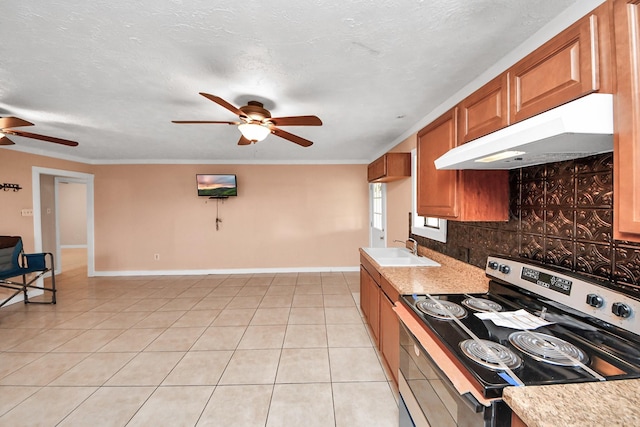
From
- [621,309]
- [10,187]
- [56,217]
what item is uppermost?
[10,187]

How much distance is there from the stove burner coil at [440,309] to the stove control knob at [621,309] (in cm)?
51

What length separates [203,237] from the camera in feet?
16.3

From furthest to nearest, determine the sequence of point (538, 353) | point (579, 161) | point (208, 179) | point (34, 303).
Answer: point (208, 179)
point (34, 303)
point (579, 161)
point (538, 353)

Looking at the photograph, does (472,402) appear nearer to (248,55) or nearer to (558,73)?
(558,73)

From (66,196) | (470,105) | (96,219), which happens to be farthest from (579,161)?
(66,196)

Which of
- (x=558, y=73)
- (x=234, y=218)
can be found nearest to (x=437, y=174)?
(x=558, y=73)

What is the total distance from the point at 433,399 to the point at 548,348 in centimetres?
51

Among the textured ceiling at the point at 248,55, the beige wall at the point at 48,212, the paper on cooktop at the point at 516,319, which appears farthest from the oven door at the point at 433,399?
the beige wall at the point at 48,212

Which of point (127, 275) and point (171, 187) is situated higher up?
point (171, 187)

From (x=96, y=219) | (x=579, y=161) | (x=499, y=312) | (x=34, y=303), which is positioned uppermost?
(x=579, y=161)

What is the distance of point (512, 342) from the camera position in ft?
3.15

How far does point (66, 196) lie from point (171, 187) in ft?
19.5

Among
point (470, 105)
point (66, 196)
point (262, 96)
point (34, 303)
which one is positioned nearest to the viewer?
point (470, 105)

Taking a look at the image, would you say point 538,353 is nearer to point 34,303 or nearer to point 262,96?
point 262,96
